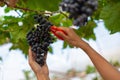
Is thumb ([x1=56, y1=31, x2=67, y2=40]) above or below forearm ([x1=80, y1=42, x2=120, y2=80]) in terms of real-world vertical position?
above

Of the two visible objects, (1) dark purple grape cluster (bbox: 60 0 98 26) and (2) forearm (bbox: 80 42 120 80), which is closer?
(1) dark purple grape cluster (bbox: 60 0 98 26)

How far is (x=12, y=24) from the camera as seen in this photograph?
234 cm

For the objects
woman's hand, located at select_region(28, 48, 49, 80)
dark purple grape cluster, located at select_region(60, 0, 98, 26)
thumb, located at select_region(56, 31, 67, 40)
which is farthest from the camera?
woman's hand, located at select_region(28, 48, 49, 80)

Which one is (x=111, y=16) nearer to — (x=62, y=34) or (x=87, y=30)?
(x=62, y=34)

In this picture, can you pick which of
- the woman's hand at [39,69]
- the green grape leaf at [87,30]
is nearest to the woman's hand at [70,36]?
the woman's hand at [39,69]

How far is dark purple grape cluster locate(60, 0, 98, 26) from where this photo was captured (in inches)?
44.8

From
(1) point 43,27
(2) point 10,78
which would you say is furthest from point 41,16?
(2) point 10,78

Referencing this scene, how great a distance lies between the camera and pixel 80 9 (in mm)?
1147

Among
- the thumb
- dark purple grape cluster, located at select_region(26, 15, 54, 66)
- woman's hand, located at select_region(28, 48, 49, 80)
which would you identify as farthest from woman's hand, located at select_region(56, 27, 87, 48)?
woman's hand, located at select_region(28, 48, 49, 80)

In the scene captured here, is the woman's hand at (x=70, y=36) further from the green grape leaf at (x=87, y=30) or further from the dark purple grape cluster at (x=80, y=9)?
the green grape leaf at (x=87, y=30)

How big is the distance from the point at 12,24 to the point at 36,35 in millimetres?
682

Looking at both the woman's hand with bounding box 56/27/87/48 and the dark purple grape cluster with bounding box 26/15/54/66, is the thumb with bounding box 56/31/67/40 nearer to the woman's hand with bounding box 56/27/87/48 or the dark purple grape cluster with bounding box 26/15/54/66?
the woman's hand with bounding box 56/27/87/48

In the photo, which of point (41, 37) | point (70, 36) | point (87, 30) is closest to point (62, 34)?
point (70, 36)

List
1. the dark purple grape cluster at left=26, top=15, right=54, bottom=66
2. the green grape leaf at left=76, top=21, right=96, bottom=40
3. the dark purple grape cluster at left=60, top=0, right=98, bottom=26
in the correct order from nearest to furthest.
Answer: the dark purple grape cluster at left=60, top=0, right=98, bottom=26
the dark purple grape cluster at left=26, top=15, right=54, bottom=66
the green grape leaf at left=76, top=21, right=96, bottom=40
